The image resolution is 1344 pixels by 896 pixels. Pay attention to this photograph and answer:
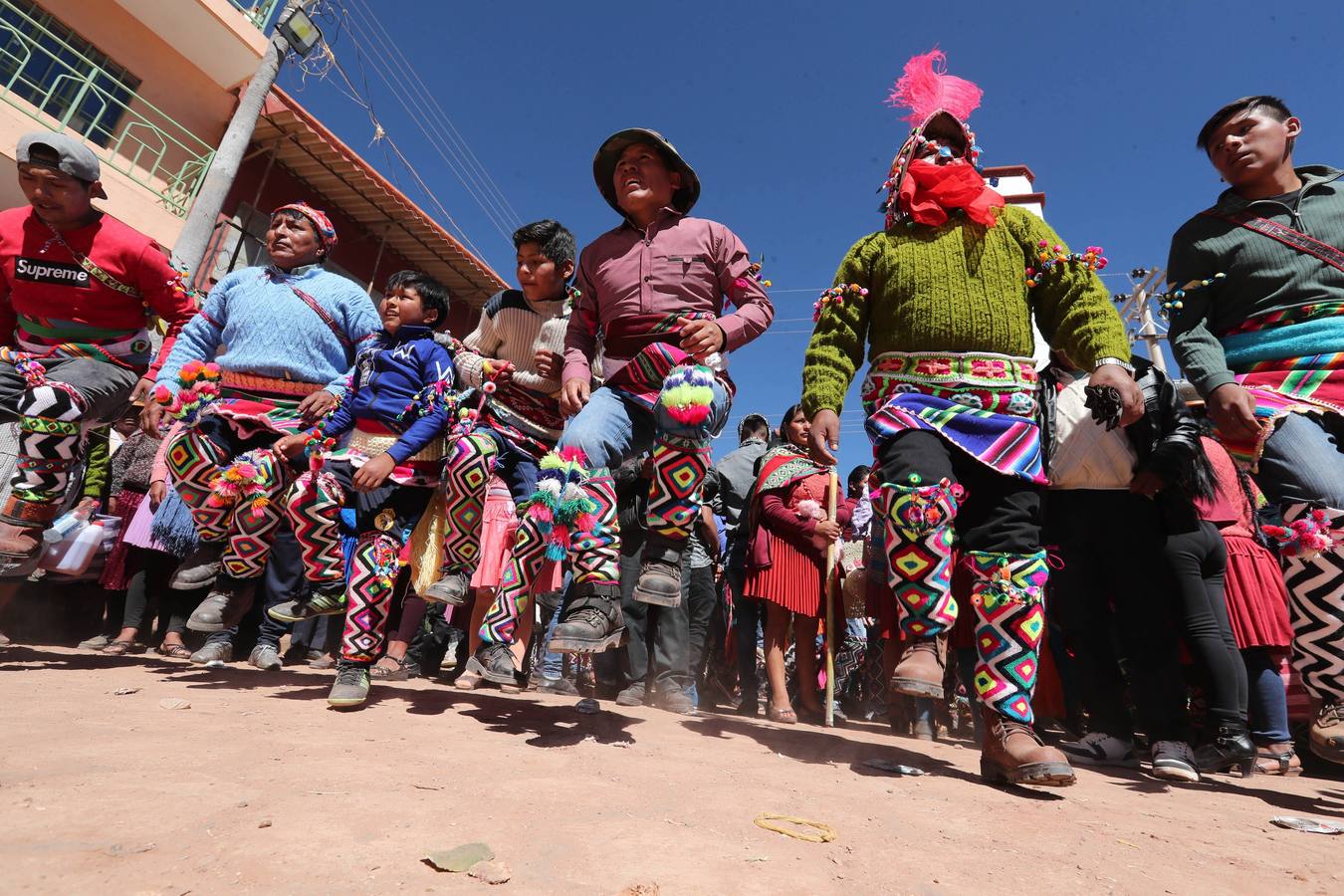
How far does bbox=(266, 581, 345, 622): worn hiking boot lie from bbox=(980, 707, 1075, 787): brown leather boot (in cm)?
250

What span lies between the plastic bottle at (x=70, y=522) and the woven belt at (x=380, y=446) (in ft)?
8.74

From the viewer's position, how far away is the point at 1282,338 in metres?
2.29

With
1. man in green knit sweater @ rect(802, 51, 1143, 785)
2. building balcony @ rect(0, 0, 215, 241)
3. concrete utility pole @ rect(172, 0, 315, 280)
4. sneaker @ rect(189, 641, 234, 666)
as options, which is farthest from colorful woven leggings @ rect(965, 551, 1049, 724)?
building balcony @ rect(0, 0, 215, 241)

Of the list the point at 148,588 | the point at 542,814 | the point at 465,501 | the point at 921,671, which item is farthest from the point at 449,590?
the point at 148,588

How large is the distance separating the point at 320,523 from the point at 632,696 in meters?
2.03

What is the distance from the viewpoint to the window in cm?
960

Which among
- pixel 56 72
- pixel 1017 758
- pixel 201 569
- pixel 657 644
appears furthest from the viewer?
pixel 56 72

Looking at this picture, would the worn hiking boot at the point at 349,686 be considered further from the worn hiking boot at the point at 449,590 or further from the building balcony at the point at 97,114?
the building balcony at the point at 97,114

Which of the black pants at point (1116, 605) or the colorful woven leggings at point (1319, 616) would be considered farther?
the black pants at point (1116, 605)

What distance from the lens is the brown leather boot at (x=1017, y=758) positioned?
1860 millimetres

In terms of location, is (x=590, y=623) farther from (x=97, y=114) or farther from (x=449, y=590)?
(x=97, y=114)

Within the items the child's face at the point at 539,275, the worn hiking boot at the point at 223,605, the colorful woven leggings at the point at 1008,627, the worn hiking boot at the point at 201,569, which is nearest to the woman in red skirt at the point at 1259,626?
the colorful woven leggings at the point at 1008,627

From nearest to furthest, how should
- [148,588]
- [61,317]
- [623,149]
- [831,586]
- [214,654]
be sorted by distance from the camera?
[623,149] → [61,317] → [214,654] → [831,586] → [148,588]

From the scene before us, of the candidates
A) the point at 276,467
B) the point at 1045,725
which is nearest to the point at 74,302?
the point at 276,467
